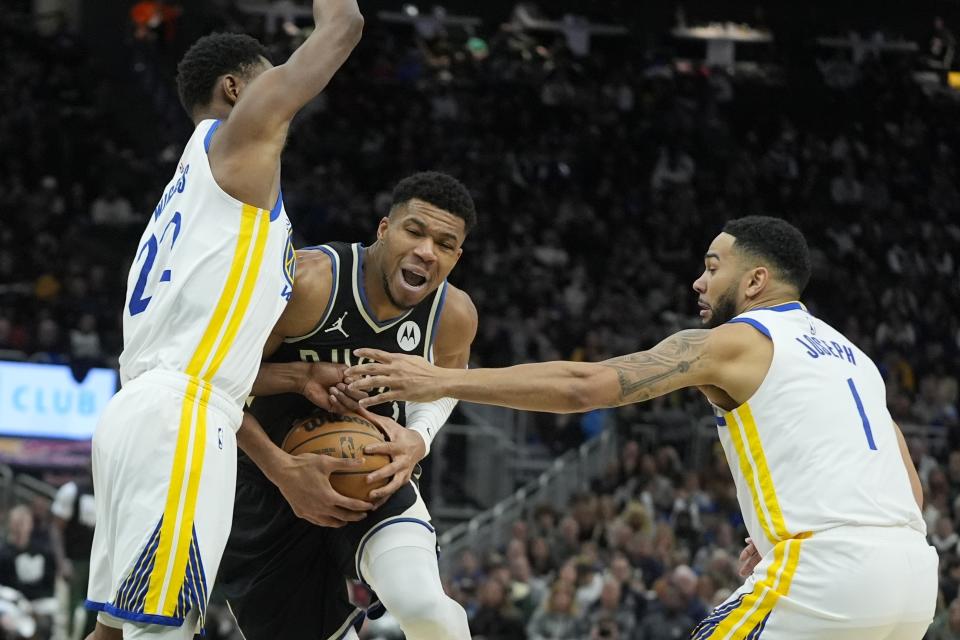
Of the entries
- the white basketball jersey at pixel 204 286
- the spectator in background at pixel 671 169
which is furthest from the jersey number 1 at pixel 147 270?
the spectator in background at pixel 671 169

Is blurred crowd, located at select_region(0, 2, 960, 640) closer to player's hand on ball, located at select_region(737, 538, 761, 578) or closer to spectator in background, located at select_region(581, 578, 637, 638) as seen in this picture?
spectator in background, located at select_region(581, 578, 637, 638)

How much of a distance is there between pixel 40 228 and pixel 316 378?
13.1 metres

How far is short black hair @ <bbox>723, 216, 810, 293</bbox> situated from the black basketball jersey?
48.5 inches

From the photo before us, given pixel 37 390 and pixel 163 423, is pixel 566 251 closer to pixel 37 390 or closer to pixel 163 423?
pixel 37 390

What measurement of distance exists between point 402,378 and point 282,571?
1275 millimetres

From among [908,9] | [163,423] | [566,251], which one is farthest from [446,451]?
[908,9]

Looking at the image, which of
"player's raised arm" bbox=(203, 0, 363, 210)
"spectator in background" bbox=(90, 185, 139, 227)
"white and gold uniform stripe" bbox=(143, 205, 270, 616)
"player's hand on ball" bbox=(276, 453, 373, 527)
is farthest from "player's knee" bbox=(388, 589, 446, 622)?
"spectator in background" bbox=(90, 185, 139, 227)

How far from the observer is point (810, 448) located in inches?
172

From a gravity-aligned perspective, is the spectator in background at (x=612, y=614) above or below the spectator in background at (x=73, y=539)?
below

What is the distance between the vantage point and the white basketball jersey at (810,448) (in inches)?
170

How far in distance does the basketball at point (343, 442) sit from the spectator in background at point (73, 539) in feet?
19.5

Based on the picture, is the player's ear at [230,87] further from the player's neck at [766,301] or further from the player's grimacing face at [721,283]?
the player's neck at [766,301]

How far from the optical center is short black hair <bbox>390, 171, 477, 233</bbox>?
5.25m

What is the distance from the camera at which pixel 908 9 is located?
2273 cm
